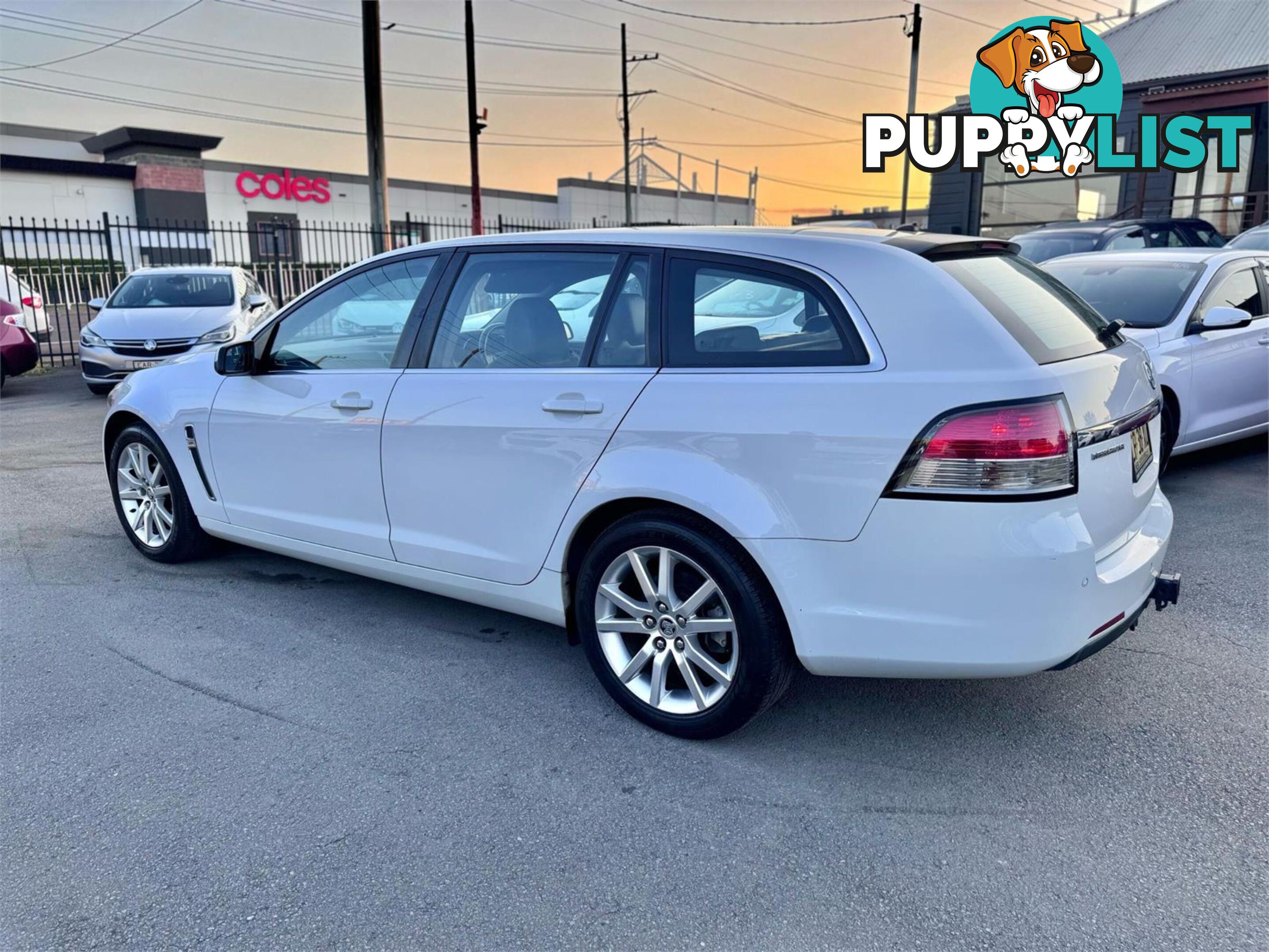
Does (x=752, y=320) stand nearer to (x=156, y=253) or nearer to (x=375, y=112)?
(x=375, y=112)

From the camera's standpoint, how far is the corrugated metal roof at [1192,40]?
19703mm

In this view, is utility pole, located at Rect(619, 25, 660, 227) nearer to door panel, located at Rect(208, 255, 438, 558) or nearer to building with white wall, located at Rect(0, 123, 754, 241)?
building with white wall, located at Rect(0, 123, 754, 241)

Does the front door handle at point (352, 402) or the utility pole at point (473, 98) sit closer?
the front door handle at point (352, 402)

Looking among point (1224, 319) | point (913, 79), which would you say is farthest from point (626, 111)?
point (1224, 319)

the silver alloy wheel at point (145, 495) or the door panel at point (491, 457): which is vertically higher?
the door panel at point (491, 457)

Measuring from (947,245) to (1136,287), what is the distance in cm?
430

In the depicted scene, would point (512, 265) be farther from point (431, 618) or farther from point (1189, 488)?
point (1189, 488)

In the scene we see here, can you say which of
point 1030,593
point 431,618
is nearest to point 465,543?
point 431,618

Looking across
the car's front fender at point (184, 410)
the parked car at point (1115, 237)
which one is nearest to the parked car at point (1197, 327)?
the parked car at point (1115, 237)

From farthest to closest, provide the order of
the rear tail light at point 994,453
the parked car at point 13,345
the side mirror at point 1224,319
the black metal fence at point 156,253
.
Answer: the black metal fence at point 156,253
the parked car at point 13,345
the side mirror at point 1224,319
the rear tail light at point 994,453

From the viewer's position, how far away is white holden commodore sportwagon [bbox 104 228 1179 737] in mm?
2666

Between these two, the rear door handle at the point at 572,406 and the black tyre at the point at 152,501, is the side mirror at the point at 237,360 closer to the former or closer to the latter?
the black tyre at the point at 152,501

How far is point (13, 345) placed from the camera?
11711 millimetres

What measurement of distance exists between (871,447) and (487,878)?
1580 mm
